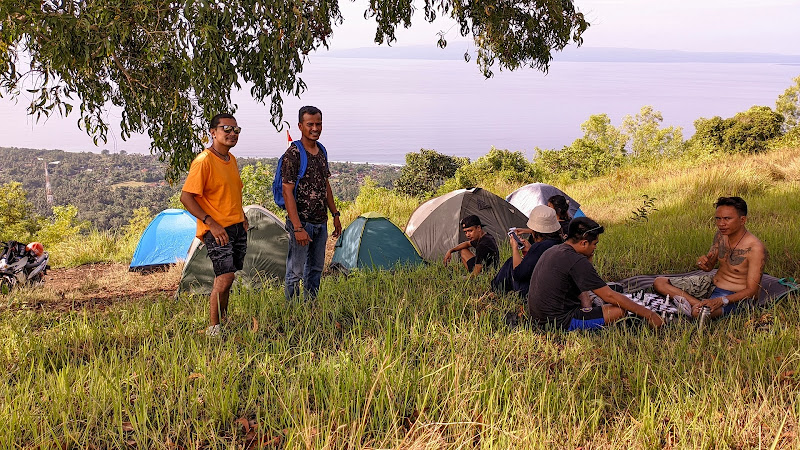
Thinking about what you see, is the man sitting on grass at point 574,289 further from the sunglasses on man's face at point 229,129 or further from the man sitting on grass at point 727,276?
the sunglasses on man's face at point 229,129

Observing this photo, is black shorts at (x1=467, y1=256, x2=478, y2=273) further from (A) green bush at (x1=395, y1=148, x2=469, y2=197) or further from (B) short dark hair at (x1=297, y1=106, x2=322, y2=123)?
(A) green bush at (x1=395, y1=148, x2=469, y2=197)

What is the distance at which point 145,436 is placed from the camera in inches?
123

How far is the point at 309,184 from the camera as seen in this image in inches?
221

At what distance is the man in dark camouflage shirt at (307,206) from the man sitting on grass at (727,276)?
3381mm

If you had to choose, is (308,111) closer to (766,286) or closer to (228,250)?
(228,250)

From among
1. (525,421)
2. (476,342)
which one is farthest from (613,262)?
(525,421)

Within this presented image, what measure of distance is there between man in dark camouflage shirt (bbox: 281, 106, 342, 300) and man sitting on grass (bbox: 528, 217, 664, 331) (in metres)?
2.07

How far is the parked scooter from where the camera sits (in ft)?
26.2

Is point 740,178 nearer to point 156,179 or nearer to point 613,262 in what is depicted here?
point 613,262

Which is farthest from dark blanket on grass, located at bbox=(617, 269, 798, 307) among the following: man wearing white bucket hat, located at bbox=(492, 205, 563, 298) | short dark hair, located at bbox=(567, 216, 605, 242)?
short dark hair, located at bbox=(567, 216, 605, 242)

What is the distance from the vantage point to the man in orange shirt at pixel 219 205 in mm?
4844

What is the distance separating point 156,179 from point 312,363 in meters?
78.2

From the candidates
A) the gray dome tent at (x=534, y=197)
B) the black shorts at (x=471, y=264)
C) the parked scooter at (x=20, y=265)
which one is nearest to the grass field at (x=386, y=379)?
the black shorts at (x=471, y=264)

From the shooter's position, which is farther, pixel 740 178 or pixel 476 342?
pixel 740 178
